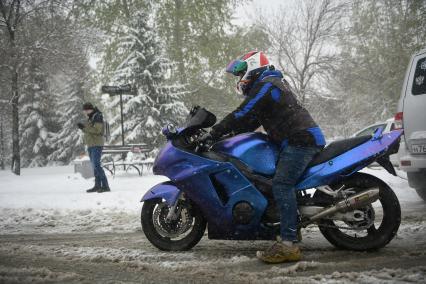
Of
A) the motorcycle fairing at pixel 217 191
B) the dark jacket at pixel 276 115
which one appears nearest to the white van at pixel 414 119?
the dark jacket at pixel 276 115

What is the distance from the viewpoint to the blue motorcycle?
4168mm

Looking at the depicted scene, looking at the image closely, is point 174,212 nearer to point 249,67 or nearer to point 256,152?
point 256,152

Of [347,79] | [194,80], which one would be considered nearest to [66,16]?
[194,80]

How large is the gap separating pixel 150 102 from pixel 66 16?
566 cm

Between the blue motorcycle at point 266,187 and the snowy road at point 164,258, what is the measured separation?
10.2 inches

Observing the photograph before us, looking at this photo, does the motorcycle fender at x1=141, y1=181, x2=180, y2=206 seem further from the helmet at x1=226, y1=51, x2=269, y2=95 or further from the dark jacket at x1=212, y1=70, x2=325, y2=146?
the helmet at x1=226, y1=51, x2=269, y2=95

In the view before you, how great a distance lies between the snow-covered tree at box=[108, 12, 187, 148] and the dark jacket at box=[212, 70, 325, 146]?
54.7 ft

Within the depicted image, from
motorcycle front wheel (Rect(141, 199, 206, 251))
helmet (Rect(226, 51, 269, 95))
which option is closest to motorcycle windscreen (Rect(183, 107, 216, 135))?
helmet (Rect(226, 51, 269, 95))

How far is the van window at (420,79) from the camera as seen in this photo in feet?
21.5

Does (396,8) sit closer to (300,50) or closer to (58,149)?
(300,50)

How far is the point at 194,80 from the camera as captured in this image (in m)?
28.9

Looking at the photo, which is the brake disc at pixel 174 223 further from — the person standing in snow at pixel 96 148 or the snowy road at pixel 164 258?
the person standing in snow at pixel 96 148

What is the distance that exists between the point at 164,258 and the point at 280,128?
174 cm

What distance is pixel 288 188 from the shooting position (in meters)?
4.03
